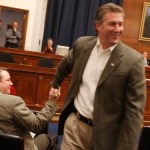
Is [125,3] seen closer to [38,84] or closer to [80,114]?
[38,84]

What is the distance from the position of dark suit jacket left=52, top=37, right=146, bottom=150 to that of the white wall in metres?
10.0

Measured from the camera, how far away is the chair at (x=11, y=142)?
1873 millimetres

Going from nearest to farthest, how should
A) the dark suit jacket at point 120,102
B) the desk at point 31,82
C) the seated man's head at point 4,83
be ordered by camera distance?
the dark suit jacket at point 120,102
the seated man's head at point 4,83
the desk at point 31,82

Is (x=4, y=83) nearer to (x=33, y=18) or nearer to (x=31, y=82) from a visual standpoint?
(x=31, y=82)

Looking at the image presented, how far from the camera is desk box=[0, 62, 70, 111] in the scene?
18.1ft

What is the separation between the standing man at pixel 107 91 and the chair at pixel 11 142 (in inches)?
15.8

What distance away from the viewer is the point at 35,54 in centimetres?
937

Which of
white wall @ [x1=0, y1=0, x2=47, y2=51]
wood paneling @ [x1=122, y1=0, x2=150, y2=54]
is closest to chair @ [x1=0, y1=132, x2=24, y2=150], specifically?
→ white wall @ [x1=0, y1=0, x2=47, y2=51]

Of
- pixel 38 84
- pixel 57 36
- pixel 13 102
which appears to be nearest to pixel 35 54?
pixel 57 36

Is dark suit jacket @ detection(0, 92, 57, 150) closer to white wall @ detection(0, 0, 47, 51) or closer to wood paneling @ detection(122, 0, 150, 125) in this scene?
white wall @ detection(0, 0, 47, 51)

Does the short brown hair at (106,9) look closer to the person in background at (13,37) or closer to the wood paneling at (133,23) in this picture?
the person in background at (13,37)

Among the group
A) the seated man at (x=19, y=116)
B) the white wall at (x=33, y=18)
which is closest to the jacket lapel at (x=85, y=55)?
the seated man at (x=19, y=116)

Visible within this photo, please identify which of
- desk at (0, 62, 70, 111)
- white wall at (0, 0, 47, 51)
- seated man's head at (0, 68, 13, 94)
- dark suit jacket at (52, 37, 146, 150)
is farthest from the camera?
white wall at (0, 0, 47, 51)

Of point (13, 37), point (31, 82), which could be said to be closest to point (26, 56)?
point (13, 37)
